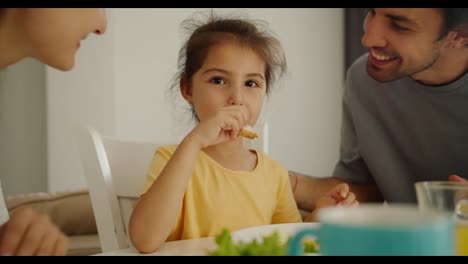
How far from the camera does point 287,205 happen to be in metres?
0.88

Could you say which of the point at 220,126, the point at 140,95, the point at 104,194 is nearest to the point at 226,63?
the point at 220,126

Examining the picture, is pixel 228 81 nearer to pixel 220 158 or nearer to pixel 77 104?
pixel 220 158

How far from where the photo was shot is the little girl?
2.13 ft

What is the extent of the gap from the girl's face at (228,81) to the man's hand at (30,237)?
0.33 metres

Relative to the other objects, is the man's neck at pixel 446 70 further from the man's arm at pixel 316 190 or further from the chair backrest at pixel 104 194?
the chair backrest at pixel 104 194

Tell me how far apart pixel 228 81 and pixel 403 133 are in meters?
0.33

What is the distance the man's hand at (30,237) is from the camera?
1.52 feet

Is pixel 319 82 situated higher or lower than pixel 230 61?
lower

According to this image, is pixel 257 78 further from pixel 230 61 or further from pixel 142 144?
pixel 142 144

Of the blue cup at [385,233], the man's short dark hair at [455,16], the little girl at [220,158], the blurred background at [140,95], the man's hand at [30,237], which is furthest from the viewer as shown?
the blurred background at [140,95]

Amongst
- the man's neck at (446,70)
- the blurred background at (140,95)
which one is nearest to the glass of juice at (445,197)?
the man's neck at (446,70)

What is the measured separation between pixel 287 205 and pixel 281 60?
246 mm

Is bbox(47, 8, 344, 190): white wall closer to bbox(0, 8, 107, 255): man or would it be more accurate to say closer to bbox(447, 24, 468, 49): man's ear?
bbox(447, 24, 468, 49): man's ear
